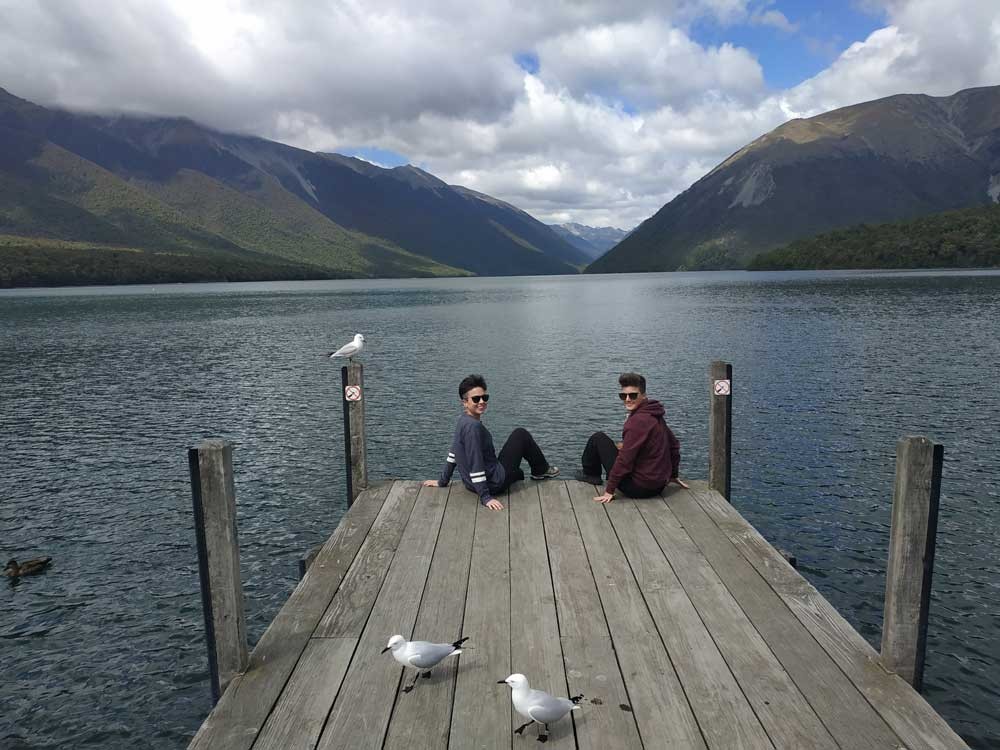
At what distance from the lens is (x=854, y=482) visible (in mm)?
15898

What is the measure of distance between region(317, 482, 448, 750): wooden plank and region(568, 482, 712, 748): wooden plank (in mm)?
1839

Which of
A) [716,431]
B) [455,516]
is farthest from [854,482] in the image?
[455,516]

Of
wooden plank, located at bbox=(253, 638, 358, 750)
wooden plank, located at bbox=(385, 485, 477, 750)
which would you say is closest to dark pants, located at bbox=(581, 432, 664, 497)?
wooden plank, located at bbox=(385, 485, 477, 750)

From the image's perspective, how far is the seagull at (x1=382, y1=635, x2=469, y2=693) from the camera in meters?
4.80

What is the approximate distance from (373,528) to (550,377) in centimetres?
2481

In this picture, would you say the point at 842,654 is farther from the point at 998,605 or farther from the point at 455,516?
the point at 998,605

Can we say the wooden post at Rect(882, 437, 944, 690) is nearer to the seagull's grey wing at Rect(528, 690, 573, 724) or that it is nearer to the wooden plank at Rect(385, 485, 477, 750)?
the seagull's grey wing at Rect(528, 690, 573, 724)

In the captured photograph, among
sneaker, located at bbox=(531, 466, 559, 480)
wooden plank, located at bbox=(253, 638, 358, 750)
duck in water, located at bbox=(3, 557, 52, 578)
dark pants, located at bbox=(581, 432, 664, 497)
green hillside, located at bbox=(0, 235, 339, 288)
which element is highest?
green hillside, located at bbox=(0, 235, 339, 288)

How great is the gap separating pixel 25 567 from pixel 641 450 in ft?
37.6

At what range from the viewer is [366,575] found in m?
7.04

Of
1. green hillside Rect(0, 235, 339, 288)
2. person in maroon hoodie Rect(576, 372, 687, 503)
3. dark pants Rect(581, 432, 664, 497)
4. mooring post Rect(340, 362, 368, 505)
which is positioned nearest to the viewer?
person in maroon hoodie Rect(576, 372, 687, 503)

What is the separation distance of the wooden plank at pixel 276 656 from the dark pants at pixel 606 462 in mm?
3841

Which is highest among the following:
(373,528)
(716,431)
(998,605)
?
(716,431)

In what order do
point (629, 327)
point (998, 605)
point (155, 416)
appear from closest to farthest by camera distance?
point (998, 605) < point (155, 416) < point (629, 327)
